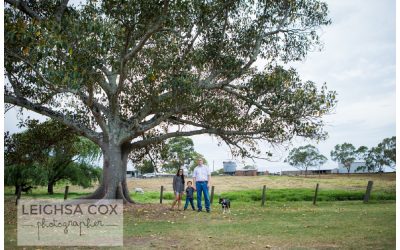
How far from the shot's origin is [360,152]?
8056cm

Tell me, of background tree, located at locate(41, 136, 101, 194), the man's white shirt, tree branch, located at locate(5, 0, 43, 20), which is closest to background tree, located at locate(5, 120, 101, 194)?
background tree, located at locate(41, 136, 101, 194)

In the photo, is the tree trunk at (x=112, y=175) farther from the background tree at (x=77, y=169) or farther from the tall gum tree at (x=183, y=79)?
the background tree at (x=77, y=169)

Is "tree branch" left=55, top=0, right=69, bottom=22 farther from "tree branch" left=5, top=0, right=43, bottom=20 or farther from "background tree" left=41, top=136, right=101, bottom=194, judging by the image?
"background tree" left=41, top=136, right=101, bottom=194

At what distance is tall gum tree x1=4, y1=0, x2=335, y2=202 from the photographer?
47.8 feet

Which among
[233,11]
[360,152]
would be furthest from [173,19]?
[360,152]

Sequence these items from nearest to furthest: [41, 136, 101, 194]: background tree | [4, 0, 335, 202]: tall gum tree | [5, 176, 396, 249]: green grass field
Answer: [5, 176, 396, 249]: green grass field
[4, 0, 335, 202]: tall gum tree
[41, 136, 101, 194]: background tree

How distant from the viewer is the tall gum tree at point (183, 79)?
573 inches

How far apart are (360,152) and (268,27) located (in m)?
67.0

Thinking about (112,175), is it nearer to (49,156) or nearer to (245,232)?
(245,232)

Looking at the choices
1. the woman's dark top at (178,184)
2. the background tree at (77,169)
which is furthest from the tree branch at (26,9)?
the background tree at (77,169)

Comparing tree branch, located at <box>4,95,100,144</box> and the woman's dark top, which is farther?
tree branch, located at <box>4,95,100,144</box>

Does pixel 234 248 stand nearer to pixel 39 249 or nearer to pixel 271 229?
pixel 271 229

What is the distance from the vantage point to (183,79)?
1540 centimetres

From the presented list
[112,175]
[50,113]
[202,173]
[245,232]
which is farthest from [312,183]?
[245,232]
